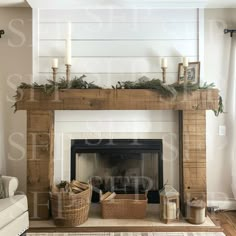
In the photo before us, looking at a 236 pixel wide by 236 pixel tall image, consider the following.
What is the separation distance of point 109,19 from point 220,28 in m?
1.32

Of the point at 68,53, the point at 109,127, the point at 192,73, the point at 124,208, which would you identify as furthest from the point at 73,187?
the point at 192,73

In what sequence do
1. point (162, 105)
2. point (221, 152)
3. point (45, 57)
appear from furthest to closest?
point (221, 152) → point (45, 57) → point (162, 105)

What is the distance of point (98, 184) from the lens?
370 cm

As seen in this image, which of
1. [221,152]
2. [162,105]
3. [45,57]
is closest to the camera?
[162,105]

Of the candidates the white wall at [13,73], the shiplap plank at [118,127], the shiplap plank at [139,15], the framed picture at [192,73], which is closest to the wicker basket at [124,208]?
the shiplap plank at [118,127]

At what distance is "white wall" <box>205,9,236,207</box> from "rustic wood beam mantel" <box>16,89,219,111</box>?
566 millimetres

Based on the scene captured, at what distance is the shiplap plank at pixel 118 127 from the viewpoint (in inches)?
141

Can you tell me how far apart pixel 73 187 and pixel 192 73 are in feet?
5.78

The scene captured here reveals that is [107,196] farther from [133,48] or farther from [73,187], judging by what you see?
[133,48]

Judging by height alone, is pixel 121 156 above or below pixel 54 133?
below

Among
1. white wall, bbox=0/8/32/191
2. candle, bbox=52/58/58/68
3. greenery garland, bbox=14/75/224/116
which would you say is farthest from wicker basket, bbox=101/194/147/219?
candle, bbox=52/58/58/68

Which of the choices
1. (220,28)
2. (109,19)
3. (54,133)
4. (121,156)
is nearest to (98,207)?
(121,156)

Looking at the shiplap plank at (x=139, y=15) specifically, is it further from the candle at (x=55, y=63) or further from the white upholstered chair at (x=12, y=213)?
the white upholstered chair at (x=12, y=213)

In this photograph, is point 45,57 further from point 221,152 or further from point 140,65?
point 221,152
